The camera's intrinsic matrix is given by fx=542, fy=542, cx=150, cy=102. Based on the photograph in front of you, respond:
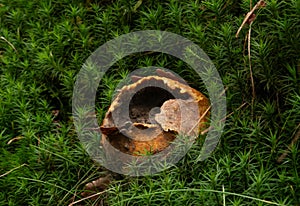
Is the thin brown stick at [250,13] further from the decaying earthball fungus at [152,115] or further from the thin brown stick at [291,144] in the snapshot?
the thin brown stick at [291,144]

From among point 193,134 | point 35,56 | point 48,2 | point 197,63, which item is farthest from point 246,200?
point 48,2

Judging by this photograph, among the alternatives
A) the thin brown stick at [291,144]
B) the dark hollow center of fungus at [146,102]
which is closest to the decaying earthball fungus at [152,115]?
the dark hollow center of fungus at [146,102]

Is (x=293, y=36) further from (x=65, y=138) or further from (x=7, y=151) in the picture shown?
(x=7, y=151)

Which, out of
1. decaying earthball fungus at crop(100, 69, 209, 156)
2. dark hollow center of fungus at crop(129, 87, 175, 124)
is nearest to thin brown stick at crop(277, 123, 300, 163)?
decaying earthball fungus at crop(100, 69, 209, 156)

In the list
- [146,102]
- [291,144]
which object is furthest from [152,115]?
[291,144]

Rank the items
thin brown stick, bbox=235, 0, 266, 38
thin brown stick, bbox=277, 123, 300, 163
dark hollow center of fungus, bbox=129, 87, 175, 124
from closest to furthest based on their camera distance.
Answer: thin brown stick, bbox=277, 123, 300, 163 → dark hollow center of fungus, bbox=129, 87, 175, 124 → thin brown stick, bbox=235, 0, 266, 38

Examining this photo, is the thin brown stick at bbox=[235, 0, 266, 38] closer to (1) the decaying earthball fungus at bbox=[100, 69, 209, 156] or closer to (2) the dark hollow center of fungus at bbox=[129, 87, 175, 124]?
(1) the decaying earthball fungus at bbox=[100, 69, 209, 156]

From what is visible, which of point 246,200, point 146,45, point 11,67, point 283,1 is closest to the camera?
point 246,200

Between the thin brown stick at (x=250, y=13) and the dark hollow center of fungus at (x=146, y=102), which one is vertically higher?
the thin brown stick at (x=250, y=13)

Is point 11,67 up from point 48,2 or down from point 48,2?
down
